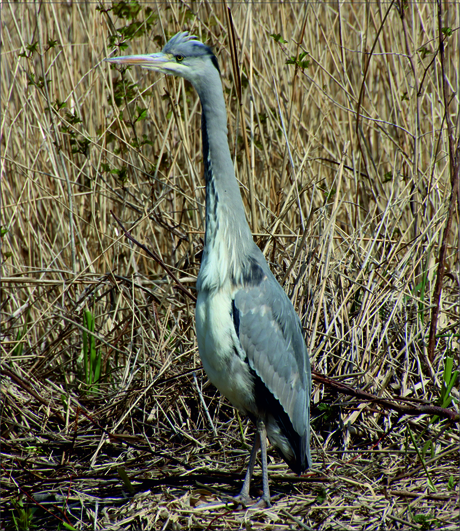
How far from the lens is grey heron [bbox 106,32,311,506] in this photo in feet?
8.30

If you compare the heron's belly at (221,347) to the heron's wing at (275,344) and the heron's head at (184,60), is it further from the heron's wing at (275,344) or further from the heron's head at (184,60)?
the heron's head at (184,60)

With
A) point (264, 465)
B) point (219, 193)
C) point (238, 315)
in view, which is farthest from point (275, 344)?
point (219, 193)

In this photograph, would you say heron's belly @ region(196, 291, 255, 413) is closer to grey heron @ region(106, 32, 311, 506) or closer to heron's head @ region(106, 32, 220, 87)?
grey heron @ region(106, 32, 311, 506)

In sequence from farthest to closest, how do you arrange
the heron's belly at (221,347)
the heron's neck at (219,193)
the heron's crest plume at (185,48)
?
the heron's crest plume at (185,48) → the heron's neck at (219,193) → the heron's belly at (221,347)

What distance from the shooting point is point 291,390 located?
2678 millimetres

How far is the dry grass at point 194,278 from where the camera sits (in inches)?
104

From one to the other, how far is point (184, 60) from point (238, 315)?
4.10 feet

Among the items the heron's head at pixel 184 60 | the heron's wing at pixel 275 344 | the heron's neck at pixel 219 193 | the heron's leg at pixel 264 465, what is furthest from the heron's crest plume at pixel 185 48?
the heron's leg at pixel 264 465

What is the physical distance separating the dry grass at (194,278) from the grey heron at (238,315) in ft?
0.93

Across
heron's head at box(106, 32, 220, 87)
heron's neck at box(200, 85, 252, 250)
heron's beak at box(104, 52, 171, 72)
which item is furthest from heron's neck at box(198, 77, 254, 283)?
heron's beak at box(104, 52, 171, 72)

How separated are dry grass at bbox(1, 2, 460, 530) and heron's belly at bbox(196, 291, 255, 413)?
52 cm

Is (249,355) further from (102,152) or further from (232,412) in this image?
(102,152)

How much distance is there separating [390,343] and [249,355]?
3.10ft

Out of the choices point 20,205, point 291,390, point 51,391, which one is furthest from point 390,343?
point 20,205
